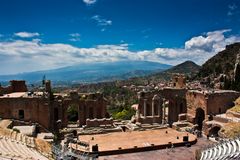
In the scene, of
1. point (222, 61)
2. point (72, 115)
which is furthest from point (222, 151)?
point (222, 61)

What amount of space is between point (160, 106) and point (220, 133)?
1053 cm

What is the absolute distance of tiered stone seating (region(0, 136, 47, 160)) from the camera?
2205cm

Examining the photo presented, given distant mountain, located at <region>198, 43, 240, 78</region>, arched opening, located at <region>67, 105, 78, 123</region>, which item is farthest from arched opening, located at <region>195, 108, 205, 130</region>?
distant mountain, located at <region>198, 43, 240, 78</region>

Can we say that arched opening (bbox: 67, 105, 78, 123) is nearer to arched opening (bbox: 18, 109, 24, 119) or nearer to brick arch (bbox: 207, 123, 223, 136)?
arched opening (bbox: 18, 109, 24, 119)

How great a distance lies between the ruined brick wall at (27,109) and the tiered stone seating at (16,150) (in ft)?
34.3

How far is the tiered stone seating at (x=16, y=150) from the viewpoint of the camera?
72.4 ft

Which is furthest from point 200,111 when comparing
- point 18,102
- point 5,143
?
point 5,143

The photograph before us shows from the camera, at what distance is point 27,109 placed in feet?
129

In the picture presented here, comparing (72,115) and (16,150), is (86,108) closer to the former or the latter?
(72,115)

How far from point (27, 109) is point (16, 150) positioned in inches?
593

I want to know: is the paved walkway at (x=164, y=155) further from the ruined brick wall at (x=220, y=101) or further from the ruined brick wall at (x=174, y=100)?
the ruined brick wall at (x=174, y=100)

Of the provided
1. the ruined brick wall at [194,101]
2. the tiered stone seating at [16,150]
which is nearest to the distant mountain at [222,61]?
the ruined brick wall at [194,101]

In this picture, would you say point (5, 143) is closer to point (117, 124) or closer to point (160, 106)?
point (117, 124)

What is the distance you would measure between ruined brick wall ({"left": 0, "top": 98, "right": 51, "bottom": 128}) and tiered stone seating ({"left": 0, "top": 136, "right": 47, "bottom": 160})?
10.5 metres
